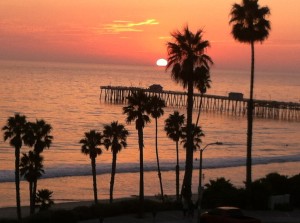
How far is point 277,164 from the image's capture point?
259 feet

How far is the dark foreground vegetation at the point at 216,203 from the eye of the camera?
28.8 m

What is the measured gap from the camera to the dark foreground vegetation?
2878 cm

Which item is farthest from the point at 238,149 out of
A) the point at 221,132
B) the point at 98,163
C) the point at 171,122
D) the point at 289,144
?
the point at 171,122

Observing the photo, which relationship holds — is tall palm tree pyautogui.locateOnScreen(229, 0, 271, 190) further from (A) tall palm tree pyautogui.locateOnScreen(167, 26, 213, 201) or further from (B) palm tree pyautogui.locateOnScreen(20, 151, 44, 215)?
(B) palm tree pyautogui.locateOnScreen(20, 151, 44, 215)

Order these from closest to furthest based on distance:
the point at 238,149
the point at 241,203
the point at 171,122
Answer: the point at 241,203 < the point at 171,122 < the point at 238,149

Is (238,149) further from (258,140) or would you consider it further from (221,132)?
(221,132)

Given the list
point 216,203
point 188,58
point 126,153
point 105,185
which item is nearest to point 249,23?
point 188,58

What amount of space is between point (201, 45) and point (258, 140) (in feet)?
250

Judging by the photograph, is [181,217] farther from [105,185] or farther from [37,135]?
[105,185]

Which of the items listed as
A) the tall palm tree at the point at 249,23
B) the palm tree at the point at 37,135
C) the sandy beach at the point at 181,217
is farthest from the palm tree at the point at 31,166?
the tall palm tree at the point at 249,23

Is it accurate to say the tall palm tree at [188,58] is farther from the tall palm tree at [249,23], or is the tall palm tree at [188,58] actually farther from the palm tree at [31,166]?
the palm tree at [31,166]

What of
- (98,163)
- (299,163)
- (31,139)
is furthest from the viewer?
(299,163)

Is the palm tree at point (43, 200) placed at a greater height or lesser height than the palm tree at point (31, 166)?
lesser

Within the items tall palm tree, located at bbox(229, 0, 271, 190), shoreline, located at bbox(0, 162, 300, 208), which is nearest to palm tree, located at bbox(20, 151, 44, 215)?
shoreline, located at bbox(0, 162, 300, 208)
